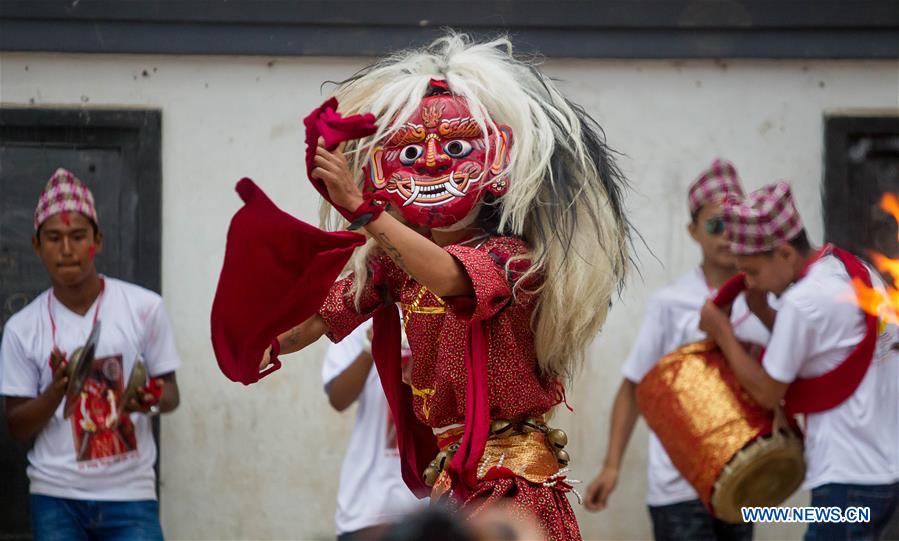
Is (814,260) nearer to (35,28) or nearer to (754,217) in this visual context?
(754,217)

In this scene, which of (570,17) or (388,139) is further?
(570,17)

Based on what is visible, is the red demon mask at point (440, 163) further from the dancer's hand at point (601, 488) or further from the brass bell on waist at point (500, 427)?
the dancer's hand at point (601, 488)

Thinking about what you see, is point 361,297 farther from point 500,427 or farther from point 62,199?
point 62,199

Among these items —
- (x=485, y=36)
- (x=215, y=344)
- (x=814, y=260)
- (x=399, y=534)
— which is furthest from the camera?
(x=485, y=36)

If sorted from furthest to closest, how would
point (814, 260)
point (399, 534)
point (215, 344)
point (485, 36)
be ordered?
point (485, 36) → point (814, 260) → point (215, 344) → point (399, 534)

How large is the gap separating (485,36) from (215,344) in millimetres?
3177

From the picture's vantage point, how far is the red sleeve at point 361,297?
405 centimetres

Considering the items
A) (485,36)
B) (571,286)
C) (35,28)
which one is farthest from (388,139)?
(35,28)

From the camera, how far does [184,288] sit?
6.71 meters

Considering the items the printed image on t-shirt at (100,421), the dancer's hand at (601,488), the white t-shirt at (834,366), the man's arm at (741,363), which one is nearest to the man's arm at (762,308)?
the man's arm at (741,363)

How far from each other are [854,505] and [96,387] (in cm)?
280

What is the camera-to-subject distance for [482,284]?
367 cm

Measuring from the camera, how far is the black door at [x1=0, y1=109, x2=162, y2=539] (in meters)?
6.73

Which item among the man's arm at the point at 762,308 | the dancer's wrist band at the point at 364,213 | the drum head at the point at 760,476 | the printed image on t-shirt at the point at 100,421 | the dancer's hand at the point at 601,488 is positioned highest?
the dancer's wrist band at the point at 364,213
